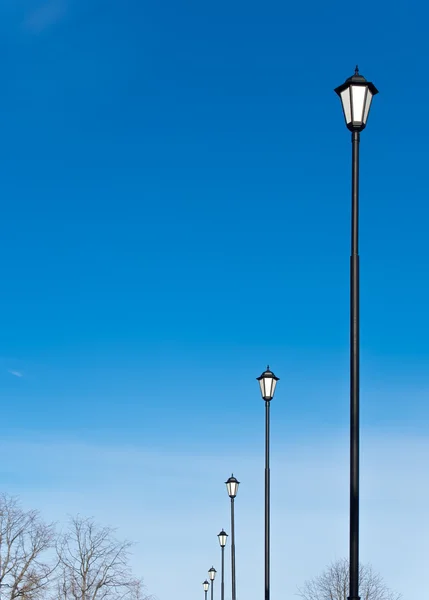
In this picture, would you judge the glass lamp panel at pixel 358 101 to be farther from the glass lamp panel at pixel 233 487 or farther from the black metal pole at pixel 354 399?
the glass lamp panel at pixel 233 487

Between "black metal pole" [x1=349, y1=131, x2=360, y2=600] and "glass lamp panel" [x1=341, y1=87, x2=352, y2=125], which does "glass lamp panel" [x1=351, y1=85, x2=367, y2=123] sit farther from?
"black metal pole" [x1=349, y1=131, x2=360, y2=600]

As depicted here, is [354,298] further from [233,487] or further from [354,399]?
[233,487]

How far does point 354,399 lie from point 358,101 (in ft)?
12.3

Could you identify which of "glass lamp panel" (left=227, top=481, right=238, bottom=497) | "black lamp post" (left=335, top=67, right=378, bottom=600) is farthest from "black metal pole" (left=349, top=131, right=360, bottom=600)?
"glass lamp panel" (left=227, top=481, right=238, bottom=497)

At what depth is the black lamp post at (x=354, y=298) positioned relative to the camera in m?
10.6

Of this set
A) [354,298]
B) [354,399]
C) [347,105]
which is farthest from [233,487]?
[347,105]

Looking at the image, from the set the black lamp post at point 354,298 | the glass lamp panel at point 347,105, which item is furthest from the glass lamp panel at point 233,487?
the glass lamp panel at point 347,105

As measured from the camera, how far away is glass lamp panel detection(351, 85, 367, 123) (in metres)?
11.8

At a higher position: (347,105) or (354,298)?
(347,105)

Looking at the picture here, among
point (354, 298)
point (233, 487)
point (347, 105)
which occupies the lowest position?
point (354, 298)

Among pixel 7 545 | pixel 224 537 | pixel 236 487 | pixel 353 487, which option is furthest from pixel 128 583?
pixel 353 487

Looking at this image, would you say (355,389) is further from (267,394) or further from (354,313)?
(267,394)

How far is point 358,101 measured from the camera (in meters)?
11.8

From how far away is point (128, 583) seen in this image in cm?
6097
